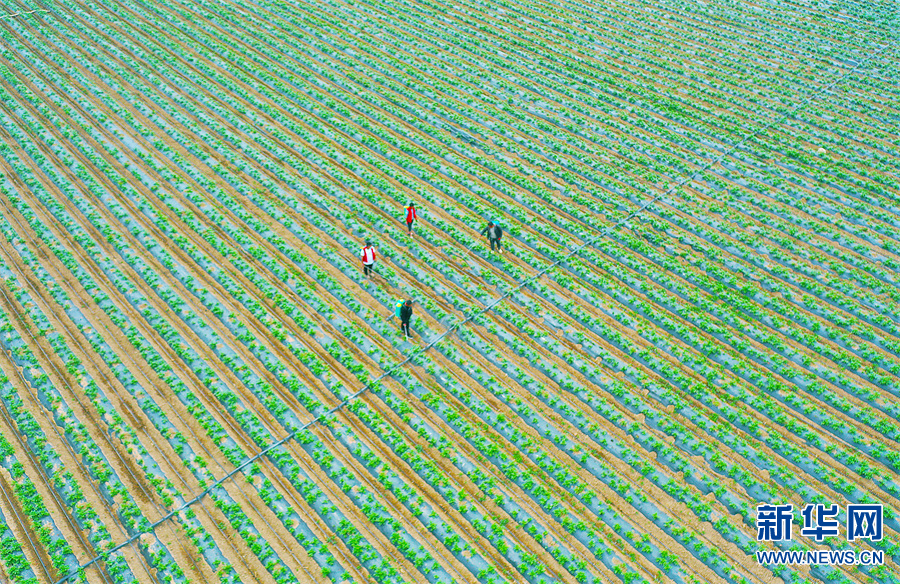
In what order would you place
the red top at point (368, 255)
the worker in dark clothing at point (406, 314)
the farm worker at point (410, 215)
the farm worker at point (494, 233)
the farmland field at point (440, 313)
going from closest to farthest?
the farmland field at point (440, 313) → the worker in dark clothing at point (406, 314) → the red top at point (368, 255) → the farm worker at point (494, 233) → the farm worker at point (410, 215)

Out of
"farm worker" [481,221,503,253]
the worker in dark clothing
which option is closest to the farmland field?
"farm worker" [481,221,503,253]

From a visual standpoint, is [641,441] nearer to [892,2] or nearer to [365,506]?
[365,506]

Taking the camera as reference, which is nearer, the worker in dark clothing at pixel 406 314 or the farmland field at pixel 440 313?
the farmland field at pixel 440 313

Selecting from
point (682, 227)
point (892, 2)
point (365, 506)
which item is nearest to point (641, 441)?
point (365, 506)

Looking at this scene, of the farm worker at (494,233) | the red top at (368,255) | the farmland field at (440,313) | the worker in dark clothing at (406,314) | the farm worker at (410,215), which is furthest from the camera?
the farm worker at (410,215)

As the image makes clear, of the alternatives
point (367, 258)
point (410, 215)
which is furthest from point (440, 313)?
point (410, 215)

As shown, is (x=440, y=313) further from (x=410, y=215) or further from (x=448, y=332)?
(x=410, y=215)

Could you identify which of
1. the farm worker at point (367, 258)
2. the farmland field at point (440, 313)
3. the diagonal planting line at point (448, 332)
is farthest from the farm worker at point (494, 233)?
the farm worker at point (367, 258)

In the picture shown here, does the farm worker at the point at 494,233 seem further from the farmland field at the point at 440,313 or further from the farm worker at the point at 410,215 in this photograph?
the farm worker at the point at 410,215

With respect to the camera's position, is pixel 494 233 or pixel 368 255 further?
pixel 494 233
